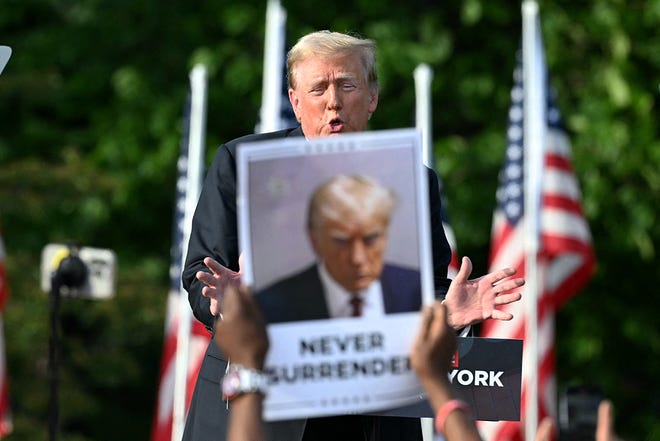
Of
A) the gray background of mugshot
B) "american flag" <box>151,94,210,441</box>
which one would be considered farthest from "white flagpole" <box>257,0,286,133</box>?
the gray background of mugshot

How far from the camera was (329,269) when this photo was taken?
9.80 feet

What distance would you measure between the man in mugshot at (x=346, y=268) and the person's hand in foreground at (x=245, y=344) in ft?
0.19

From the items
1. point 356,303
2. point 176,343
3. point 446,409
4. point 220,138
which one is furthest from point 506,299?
point 220,138

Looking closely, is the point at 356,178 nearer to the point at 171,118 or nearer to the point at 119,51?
the point at 171,118

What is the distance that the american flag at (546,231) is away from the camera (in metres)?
12.0

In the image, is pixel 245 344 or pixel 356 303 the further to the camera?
pixel 356 303

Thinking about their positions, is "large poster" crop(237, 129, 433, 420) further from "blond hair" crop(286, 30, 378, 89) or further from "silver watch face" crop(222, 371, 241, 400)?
"blond hair" crop(286, 30, 378, 89)

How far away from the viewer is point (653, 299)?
16703 mm

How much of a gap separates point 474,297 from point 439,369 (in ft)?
2.78

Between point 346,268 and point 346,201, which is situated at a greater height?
point 346,201

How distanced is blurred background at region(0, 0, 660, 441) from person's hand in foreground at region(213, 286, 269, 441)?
1115 centimetres

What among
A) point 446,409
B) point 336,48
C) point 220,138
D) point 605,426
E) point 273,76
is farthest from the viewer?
point 220,138

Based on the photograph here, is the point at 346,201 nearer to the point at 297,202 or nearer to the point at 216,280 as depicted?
the point at 297,202

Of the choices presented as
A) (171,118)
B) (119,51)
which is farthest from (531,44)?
(119,51)
